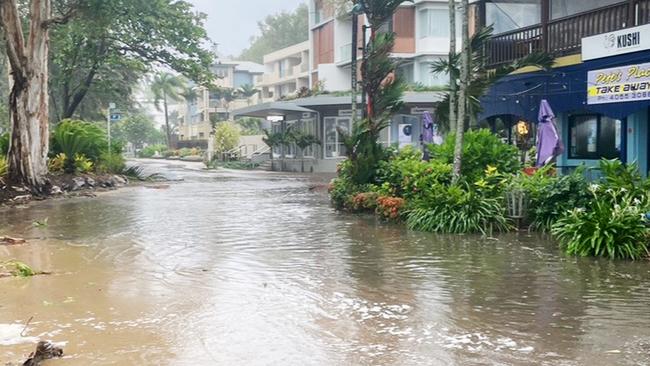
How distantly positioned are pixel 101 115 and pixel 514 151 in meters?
31.0

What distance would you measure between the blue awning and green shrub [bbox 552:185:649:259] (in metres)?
4.26

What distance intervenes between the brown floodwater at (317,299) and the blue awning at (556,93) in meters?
4.58

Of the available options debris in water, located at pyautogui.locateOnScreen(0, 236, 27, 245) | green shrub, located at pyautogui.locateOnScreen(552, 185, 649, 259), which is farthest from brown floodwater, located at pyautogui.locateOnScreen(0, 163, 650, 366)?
debris in water, located at pyautogui.locateOnScreen(0, 236, 27, 245)

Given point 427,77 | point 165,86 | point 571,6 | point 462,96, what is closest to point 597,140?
point 571,6

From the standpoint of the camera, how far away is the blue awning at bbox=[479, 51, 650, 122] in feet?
47.5

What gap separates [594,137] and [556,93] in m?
1.60

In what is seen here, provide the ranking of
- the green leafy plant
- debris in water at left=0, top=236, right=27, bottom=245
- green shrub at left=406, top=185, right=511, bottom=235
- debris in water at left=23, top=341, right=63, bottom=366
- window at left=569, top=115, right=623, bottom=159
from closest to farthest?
debris in water at left=23, top=341, right=63, bottom=366 → the green leafy plant → debris in water at left=0, top=236, right=27, bottom=245 → green shrub at left=406, top=185, right=511, bottom=235 → window at left=569, top=115, right=623, bottom=159

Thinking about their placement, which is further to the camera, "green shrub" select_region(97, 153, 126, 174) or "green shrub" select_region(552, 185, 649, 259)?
"green shrub" select_region(97, 153, 126, 174)

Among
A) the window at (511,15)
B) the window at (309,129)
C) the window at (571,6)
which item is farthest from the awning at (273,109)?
the window at (571,6)

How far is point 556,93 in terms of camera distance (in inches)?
668

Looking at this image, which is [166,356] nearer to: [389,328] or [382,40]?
[389,328]

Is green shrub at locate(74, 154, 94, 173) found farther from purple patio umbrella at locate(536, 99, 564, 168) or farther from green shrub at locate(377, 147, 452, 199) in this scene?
purple patio umbrella at locate(536, 99, 564, 168)

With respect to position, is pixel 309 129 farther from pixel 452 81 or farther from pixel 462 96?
pixel 462 96

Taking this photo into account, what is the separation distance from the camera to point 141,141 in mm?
95062
